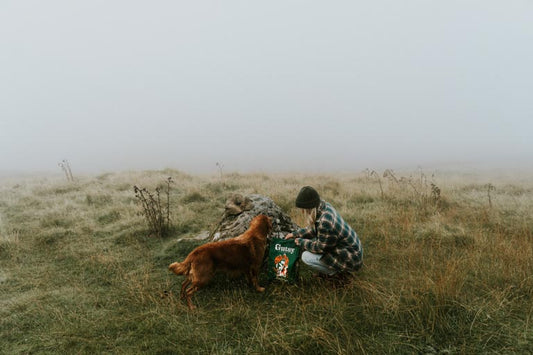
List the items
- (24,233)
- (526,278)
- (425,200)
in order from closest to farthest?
(526,278) → (24,233) → (425,200)

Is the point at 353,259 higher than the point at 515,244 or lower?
higher

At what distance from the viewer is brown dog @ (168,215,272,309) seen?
12.9 feet

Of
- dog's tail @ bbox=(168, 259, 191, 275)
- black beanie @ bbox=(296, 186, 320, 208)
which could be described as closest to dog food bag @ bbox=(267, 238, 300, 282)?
black beanie @ bbox=(296, 186, 320, 208)

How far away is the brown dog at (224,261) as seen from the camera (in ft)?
12.9

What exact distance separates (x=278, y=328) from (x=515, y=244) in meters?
4.94

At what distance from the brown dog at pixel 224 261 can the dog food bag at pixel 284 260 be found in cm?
23

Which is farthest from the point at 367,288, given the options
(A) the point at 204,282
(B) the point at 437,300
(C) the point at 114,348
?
(C) the point at 114,348

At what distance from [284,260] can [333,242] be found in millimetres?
782

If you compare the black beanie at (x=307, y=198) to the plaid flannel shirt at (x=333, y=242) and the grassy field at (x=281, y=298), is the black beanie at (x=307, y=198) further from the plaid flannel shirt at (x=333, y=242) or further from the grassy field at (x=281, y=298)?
the grassy field at (x=281, y=298)

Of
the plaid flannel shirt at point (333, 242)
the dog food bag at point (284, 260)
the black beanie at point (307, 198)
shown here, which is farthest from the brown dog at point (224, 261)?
the black beanie at point (307, 198)

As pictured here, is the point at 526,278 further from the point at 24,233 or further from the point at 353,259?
the point at 24,233

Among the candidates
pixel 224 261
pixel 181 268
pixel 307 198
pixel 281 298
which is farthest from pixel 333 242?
pixel 181 268

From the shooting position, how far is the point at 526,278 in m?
4.07

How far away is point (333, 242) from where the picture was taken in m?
4.04
